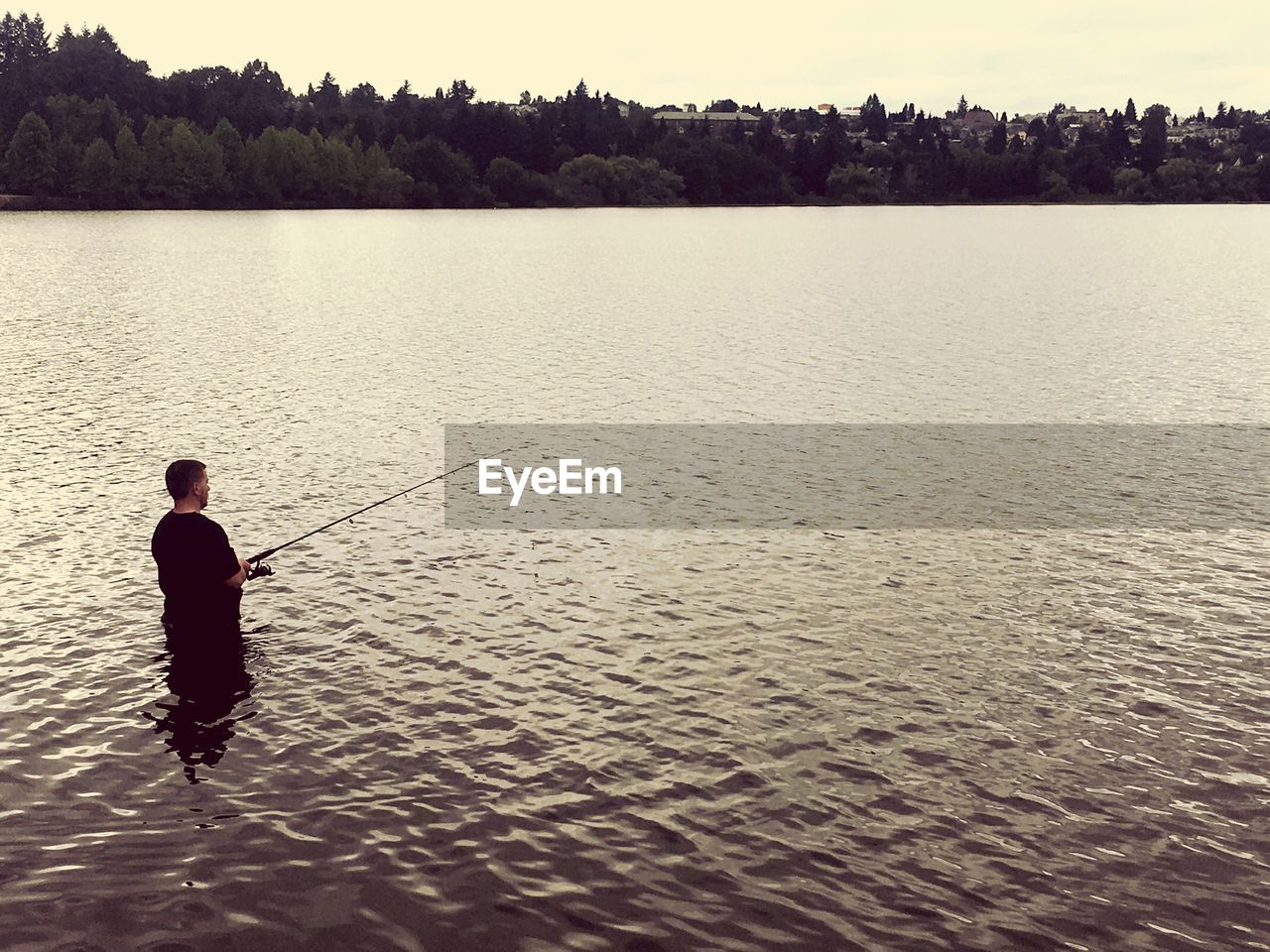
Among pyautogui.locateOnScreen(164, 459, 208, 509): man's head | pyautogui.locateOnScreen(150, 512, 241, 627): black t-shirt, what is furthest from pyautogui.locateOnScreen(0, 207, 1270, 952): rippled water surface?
pyautogui.locateOnScreen(164, 459, 208, 509): man's head

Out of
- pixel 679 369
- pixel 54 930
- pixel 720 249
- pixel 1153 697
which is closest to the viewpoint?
pixel 54 930

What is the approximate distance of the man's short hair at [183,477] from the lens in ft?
53.0

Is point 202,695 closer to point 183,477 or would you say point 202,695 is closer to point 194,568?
point 194,568

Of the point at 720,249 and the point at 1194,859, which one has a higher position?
the point at 720,249

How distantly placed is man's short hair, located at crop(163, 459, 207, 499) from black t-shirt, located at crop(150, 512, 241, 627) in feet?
1.19

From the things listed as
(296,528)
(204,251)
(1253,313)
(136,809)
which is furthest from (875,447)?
(204,251)

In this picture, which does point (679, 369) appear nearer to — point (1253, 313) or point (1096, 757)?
point (1096, 757)

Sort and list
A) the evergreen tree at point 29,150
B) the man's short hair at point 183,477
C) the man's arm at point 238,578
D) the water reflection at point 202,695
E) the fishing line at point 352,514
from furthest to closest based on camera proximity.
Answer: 1. the evergreen tree at point 29,150
2. the fishing line at point 352,514
3. the man's arm at point 238,578
4. the man's short hair at point 183,477
5. the water reflection at point 202,695

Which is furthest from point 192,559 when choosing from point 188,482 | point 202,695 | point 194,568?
point 202,695

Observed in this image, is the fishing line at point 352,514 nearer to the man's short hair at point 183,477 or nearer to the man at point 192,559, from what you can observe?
the man at point 192,559

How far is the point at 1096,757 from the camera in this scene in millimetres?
14680

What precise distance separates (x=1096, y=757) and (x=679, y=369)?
119ft

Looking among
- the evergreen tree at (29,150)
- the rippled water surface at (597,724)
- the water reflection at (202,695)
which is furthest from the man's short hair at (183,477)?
the evergreen tree at (29,150)

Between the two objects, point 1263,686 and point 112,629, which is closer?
point 1263,686
